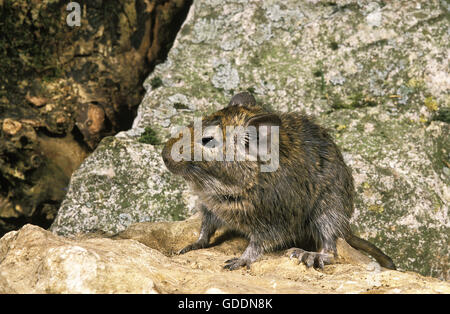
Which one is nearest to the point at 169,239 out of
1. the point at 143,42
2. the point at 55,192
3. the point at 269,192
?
the point at 269,192

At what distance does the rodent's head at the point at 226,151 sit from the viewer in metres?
4.30

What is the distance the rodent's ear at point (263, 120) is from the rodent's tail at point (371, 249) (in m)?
1.47

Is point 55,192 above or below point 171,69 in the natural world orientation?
below

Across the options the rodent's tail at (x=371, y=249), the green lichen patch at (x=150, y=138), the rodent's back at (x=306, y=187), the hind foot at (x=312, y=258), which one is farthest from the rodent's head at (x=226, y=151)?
the green lichen patch at (x=150, y=138)

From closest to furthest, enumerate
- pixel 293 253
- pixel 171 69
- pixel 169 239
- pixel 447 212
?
pixel 293 253, pixel 169 239, pixel 447 212, pixel 171 69

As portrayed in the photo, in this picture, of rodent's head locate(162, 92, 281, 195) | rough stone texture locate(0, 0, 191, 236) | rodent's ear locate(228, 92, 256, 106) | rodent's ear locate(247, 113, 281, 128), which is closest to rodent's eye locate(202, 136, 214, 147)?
rodent's head locate(162, 92, 281, 195)

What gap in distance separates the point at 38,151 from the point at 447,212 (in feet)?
15.5

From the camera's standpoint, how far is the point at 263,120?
429 centimetres

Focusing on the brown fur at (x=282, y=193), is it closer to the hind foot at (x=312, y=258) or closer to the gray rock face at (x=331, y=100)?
the hind foot at (x=312, y=258)

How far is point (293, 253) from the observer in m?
4.33

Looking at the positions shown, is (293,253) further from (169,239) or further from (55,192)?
(55,192)

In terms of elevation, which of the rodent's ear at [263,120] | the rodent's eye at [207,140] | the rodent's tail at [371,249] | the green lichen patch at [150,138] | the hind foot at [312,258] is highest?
the rodent's ear at [263,120]

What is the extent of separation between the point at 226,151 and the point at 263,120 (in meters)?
0.41

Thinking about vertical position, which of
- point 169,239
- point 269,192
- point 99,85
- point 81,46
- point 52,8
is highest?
point 52,8
